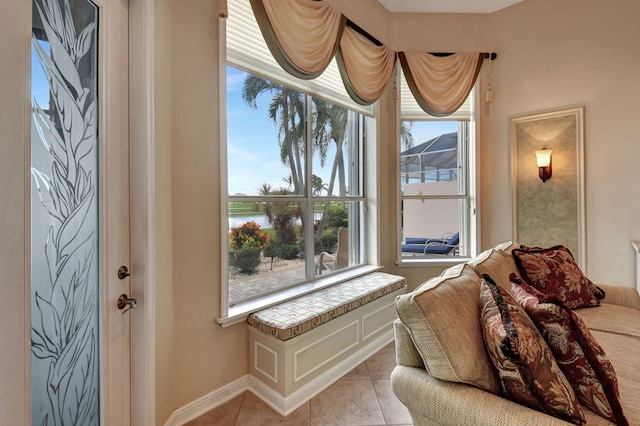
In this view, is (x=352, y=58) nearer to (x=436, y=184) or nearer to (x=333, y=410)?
(x=436, y=184)

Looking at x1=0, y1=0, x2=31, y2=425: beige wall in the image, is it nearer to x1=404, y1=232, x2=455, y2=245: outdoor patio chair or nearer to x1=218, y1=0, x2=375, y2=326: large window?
x1=218, y1=0, x2=375, y2=326: large window

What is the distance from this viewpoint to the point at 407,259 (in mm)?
3455

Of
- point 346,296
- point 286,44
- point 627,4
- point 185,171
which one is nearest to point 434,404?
point 346,296

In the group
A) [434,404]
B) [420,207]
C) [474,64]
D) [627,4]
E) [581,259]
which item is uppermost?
[627,4]

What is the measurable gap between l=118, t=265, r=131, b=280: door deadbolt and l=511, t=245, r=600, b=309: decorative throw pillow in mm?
2387

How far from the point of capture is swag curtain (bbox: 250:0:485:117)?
1.99 m

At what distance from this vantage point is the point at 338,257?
299 cm

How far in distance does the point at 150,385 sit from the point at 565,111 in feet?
14.0

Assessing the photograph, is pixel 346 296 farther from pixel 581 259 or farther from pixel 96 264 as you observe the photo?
pixel 581 259

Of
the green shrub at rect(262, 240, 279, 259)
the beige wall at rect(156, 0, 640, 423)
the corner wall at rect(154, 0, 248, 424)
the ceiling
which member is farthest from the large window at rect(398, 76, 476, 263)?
the corner wall at rect(154, 0, 248, 424)

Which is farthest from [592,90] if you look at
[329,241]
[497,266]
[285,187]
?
[285,187]

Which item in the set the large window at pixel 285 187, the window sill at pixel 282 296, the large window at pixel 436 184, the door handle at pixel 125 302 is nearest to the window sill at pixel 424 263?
the large window at pixel 436 184

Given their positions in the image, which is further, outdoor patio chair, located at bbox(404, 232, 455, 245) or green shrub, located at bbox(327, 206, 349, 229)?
outdoor patio chair, located at bbox(404, 232, 455, 245)

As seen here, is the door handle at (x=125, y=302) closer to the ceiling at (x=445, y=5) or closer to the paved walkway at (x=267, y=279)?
the paved walkway at (x=267, y=279)
